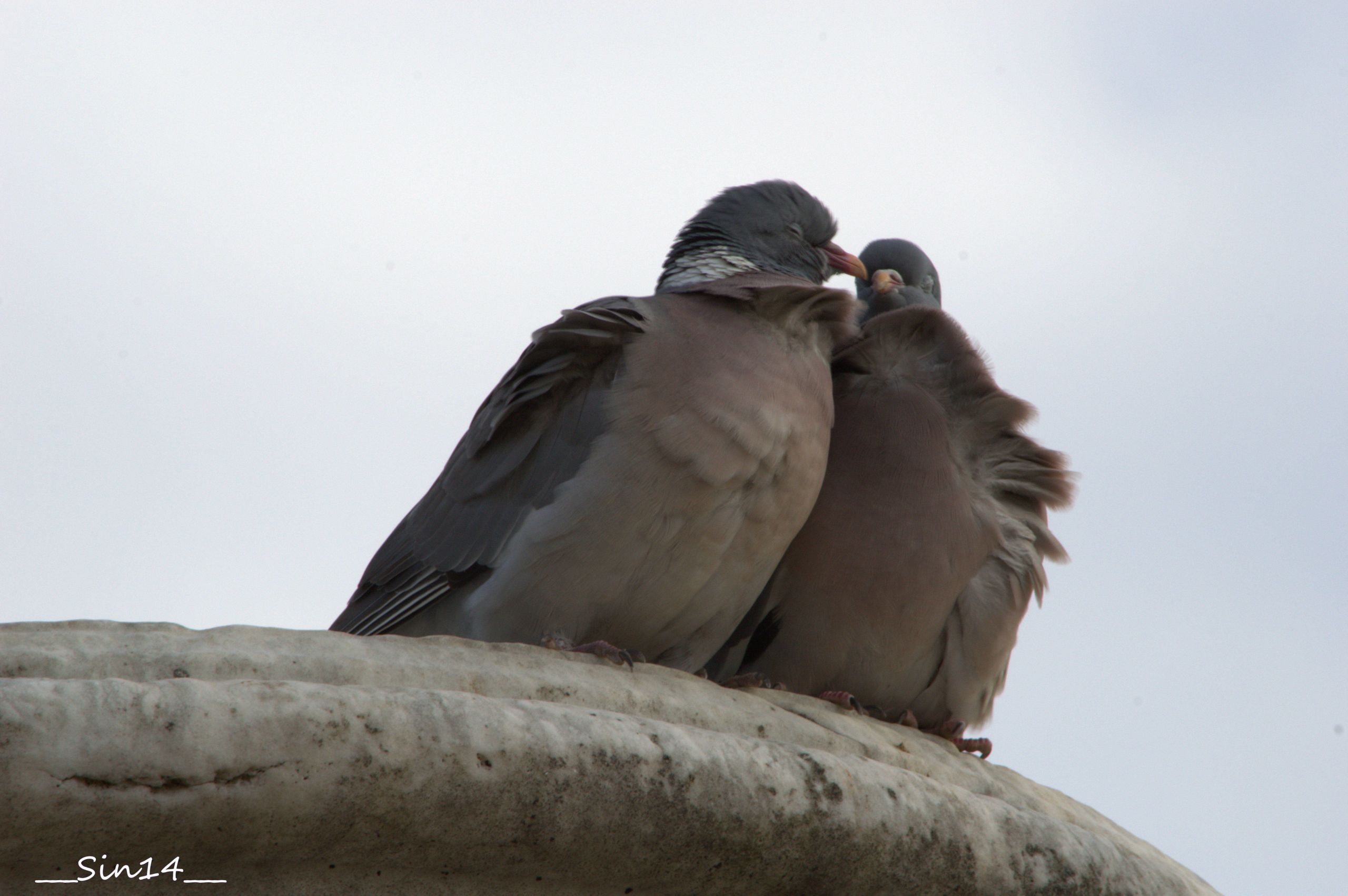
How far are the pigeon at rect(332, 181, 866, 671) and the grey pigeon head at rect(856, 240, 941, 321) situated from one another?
0.63m

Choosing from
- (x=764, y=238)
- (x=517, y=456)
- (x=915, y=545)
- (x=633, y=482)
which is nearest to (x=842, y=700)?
(x=915, y=545)

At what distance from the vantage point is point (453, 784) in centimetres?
282

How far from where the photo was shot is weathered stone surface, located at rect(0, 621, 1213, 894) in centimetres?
261

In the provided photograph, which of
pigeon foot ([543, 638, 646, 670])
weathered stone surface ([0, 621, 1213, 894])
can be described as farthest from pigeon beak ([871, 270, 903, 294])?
weathered stone surface ([0, 621, 1213, 894])

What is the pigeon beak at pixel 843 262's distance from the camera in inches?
228

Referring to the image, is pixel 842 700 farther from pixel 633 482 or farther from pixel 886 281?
pixel 886 281

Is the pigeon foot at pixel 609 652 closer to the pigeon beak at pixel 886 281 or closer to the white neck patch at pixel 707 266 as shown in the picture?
the white neck patch at pixel 707 266

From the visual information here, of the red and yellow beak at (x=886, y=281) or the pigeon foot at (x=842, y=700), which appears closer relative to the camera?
the pigeon foot at (x=842, y=700)

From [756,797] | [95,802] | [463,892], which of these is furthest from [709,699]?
[95,802]

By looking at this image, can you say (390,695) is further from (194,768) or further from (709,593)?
(709,593)

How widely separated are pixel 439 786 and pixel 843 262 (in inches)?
137

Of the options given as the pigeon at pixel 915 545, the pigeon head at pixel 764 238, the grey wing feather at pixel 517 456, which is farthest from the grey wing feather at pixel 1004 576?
the grey wing feather at pixel 517 456

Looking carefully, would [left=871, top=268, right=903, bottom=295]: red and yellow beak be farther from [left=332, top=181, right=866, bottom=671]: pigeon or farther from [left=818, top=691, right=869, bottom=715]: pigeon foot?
[left=818, top=691, right=869, bottom=715]: pigeon foot

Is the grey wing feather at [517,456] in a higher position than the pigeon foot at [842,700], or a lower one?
higher
